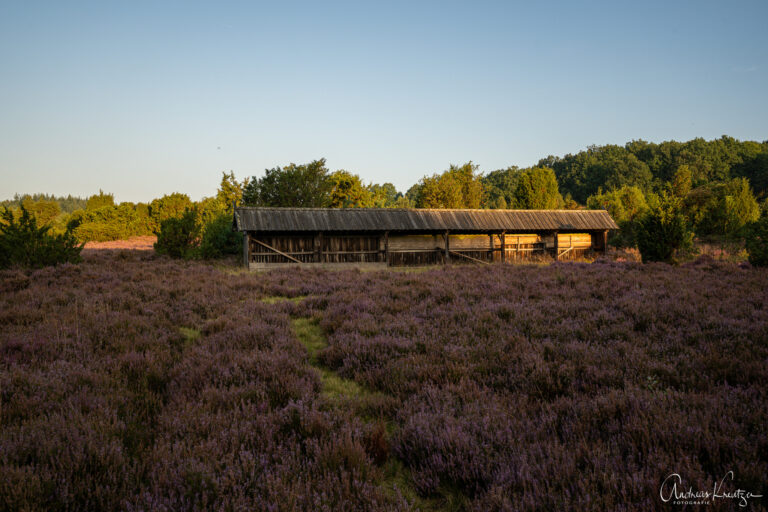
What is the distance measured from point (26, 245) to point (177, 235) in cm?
767

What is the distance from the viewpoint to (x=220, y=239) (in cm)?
2475

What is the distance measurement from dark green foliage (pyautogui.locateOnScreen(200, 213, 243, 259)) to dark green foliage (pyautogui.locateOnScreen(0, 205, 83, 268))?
7.67m

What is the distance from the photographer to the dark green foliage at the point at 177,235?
69.3ft

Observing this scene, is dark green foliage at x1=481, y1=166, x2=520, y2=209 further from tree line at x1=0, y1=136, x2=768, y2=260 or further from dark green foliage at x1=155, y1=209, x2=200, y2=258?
dark green foliage at x1=155, y1=209, x2=200, y2=258

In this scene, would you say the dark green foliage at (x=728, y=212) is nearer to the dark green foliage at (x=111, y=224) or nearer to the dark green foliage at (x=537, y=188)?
the dark green foliage at (x=537, y=188)

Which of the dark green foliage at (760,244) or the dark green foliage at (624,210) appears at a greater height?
the dark green foliage at (624,210)

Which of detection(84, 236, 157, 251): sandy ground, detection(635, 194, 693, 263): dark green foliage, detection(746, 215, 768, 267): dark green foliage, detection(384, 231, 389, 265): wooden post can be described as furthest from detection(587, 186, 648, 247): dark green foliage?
detection(84, 236, 157, 251): sandy ground

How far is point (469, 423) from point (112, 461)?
268cm

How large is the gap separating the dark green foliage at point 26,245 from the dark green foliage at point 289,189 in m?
24.4

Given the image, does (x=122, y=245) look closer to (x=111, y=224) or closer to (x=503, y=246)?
(x=111, y=224)

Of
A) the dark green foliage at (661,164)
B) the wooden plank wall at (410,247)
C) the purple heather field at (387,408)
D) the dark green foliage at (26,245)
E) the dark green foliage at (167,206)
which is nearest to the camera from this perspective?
the purple heather field at (387,408)

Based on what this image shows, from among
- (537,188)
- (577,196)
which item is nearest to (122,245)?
(537,188)

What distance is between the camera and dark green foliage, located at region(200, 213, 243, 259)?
22487 mm

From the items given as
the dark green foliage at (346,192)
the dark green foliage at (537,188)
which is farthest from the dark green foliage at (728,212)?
the dark green foliage at (346,192)
